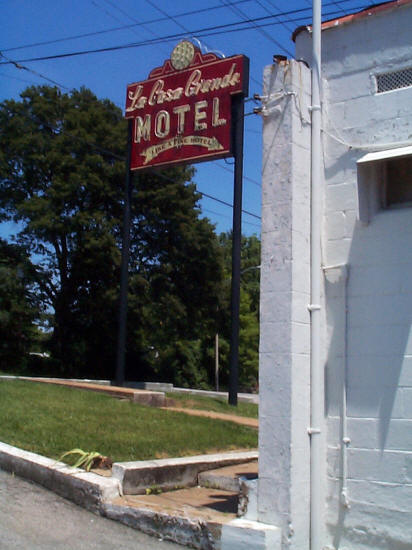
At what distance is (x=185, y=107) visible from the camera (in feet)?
58.4

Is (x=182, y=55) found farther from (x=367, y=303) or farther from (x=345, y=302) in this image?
(x=367, y=303)

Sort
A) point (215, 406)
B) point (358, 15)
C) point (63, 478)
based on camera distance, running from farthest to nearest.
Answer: point (215, 406)
point (63, 478)
point (358, 15)

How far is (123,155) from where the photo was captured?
31406 mm

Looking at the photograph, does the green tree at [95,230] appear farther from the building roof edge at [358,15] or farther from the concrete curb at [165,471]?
the building roof edge at [358,15]

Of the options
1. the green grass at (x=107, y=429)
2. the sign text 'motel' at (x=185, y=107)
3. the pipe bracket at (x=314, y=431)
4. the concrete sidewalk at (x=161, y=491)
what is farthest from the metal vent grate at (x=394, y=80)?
the sign text 'motel' at (x=185, y=107)

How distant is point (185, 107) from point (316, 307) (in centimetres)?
1268

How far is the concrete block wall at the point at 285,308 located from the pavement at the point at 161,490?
42 cm

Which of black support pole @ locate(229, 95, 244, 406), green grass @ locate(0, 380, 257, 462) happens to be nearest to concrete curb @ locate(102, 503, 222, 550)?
green grass @ locate(0, 380, 257, 462)

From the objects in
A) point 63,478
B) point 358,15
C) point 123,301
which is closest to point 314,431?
point 63,478

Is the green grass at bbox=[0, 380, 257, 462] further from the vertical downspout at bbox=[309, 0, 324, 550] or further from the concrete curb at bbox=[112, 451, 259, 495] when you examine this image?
the vertical downspout at bbox=[309, 0, 324, 550]

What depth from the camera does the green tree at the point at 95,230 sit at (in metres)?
30.3

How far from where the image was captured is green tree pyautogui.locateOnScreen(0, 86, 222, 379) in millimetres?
30297

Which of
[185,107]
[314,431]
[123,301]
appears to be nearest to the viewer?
[314,431]

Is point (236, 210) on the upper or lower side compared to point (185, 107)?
lower
